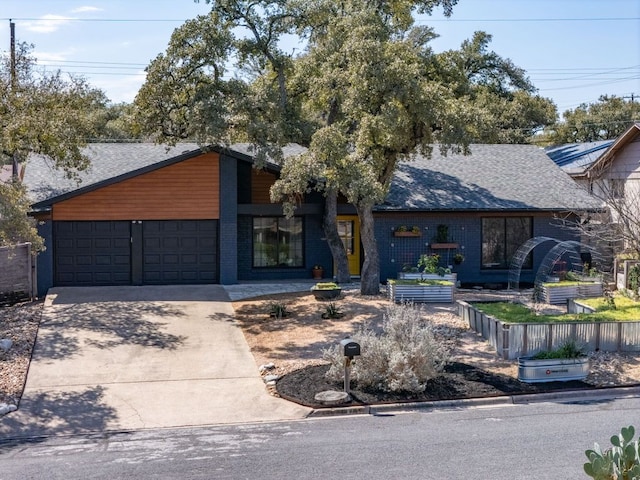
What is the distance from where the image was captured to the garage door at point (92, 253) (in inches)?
863

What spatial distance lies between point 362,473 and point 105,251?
15480 millimetres

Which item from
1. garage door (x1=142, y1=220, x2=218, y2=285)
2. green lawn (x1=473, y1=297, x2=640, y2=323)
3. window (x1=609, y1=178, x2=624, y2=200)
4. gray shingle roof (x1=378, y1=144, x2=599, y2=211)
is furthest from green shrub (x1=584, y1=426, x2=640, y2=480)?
garage door (x1=142, y1=220, x2=218, y2=285)

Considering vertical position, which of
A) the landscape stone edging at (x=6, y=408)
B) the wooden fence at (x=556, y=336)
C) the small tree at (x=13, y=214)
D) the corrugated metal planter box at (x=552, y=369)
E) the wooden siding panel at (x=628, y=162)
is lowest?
the landscape stone edging at (x=6, y=408)

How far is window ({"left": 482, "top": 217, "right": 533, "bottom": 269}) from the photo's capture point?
24.2 metres

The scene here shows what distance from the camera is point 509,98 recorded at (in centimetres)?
4591

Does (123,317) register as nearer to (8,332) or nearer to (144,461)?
(8,332)

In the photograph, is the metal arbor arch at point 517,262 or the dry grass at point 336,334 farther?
the metal arbor arch at point 517,262

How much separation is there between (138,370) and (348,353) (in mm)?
4424

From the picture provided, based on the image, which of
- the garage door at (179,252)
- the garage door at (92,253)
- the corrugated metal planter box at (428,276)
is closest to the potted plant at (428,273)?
the corrugated metal planter box at (428,276)

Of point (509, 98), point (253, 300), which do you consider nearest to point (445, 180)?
point (253, 300)

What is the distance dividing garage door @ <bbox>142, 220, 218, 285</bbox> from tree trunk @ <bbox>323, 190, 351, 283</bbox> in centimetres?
357

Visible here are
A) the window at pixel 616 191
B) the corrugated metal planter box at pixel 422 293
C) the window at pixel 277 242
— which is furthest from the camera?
the window at pixel 277 242

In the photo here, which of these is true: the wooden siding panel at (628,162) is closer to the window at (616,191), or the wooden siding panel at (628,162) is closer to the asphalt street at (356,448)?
the window at (616,191)

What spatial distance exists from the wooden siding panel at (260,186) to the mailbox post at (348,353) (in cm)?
1210
